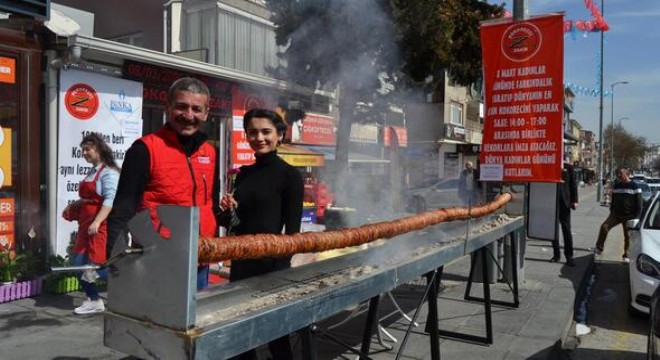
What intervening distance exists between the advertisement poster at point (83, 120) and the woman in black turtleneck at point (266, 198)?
4.21 meters

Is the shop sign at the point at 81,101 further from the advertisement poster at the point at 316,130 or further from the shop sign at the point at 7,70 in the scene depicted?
the advertisement poster at the point at 316,130

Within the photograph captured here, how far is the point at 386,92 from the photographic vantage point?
6.38m

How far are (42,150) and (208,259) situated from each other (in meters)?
5.15

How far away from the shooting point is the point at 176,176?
7.35ft

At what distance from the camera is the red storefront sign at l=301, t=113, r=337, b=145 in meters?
10.0

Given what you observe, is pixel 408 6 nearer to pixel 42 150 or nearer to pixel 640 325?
pixel 640 325

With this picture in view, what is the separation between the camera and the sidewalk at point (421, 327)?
393cm

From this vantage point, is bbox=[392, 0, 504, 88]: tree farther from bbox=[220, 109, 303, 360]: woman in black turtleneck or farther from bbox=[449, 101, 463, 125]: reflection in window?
bbox=[449, 101, 463, 125]: reflection in window

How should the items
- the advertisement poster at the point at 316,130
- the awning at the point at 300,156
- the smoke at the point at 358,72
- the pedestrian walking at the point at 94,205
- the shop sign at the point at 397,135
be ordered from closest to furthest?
the pedestrian walking at the point at 94,205 → the smoke at the point at 358,72 → the shop sign at the point at 397,135 → the awning at the point at 300,156 → the advertisement poster at the point at 316,130

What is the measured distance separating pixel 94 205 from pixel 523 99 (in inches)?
178

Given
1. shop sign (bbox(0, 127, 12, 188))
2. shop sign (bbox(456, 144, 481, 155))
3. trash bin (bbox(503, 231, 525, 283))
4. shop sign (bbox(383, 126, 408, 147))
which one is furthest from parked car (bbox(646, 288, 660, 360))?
shop sign (bbox(456, 144, 481, 155))

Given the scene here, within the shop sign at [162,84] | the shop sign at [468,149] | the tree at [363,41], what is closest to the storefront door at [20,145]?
the shop sign at [162,84]

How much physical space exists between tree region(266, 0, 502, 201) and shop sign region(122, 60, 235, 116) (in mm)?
1477

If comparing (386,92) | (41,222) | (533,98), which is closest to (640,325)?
(533,98)
